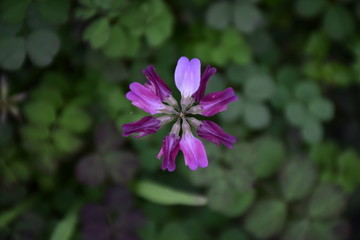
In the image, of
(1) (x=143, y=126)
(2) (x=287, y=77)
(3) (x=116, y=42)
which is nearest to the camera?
(1) (x=143, y=126)

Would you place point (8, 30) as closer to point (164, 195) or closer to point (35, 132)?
point (35, 132)

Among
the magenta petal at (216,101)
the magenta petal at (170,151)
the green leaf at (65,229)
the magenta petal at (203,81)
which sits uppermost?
the magenta petal at (203,81)

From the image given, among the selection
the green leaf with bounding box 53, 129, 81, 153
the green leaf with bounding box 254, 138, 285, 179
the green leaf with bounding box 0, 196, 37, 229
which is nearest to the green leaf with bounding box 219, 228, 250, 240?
the green leaf with bounding box 254, 138, 285, 179

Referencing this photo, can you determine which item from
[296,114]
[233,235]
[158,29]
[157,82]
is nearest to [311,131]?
[296,114]

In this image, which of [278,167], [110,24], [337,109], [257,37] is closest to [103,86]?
[110,24]

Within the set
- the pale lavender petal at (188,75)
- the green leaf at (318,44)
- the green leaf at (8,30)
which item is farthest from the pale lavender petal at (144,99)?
the green leaf at (318,44)

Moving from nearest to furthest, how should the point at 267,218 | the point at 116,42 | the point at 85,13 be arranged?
the point at 85,13
the point at 116,42
the point at 267,218

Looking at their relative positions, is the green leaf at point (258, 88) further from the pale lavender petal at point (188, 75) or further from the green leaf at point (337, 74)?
the pale lavender petal at point (188, 75)
